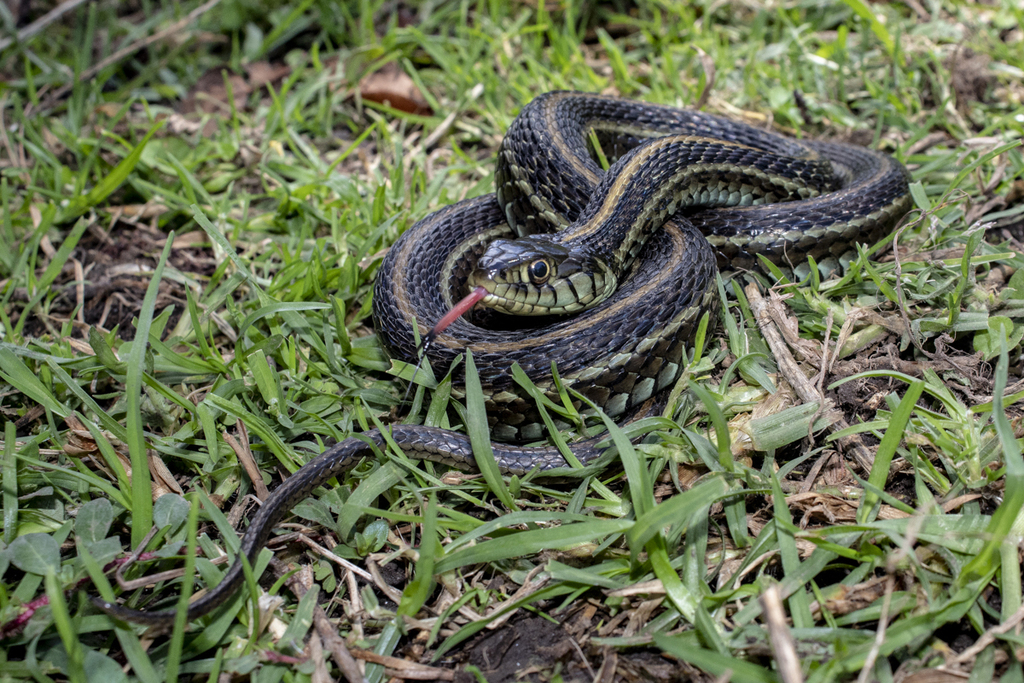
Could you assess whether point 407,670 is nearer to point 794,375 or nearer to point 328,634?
point 328,634

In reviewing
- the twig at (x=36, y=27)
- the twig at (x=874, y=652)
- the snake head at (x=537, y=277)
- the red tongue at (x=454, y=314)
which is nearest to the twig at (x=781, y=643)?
the twig at (x=874, y=652)

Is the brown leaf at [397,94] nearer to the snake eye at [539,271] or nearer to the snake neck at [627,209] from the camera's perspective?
the snake neck at [627,209]

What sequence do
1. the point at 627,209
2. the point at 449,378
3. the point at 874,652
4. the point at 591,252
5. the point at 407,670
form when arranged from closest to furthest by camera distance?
the point at 874,652
the point at 407,670
the point at 449,378
the point at 591,252
the point at 627,209

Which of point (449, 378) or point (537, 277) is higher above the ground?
point (537, 277)

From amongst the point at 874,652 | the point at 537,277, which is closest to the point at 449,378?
the point at 537,277

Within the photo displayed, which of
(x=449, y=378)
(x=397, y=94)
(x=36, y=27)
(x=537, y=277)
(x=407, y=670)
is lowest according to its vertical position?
(x=407, y=670)

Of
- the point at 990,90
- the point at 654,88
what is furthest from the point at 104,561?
the point at 990,90

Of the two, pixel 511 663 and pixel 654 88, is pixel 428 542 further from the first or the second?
pixel 654 88
